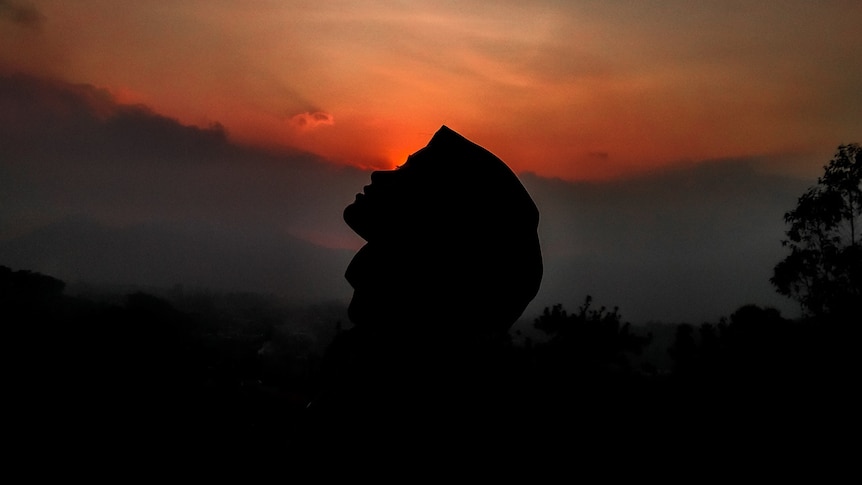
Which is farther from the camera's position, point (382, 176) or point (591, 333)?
point (591, 333)

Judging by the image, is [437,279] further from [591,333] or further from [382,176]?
[591,333]

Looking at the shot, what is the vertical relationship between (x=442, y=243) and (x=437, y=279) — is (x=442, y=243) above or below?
above

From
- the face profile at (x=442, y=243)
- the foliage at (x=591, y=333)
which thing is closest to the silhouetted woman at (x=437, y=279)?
the face profile at (x=442, y=243)

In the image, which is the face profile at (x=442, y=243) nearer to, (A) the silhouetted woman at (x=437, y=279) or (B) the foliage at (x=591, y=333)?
(A) the silhouetted woman at (x=437, y=279)

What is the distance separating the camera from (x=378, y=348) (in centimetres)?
237

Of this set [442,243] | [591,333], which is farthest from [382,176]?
[591,333]

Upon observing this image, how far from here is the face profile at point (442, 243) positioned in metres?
2.39

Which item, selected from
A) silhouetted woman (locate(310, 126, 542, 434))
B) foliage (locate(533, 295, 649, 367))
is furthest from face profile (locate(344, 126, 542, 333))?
foliage (locate(533, 295, 649, 367))

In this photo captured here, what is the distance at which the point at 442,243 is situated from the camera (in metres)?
2.40

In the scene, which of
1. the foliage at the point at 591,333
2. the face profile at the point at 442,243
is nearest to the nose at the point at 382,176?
the face profile at the point at 442,243

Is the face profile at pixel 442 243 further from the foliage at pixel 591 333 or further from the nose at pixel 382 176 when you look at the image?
the foliage at pixel 591 333

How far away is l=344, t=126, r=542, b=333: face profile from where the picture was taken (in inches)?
94.2

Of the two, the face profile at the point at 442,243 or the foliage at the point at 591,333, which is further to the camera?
the foliage at the point at 591,333

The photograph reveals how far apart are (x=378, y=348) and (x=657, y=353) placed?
6383 inches
